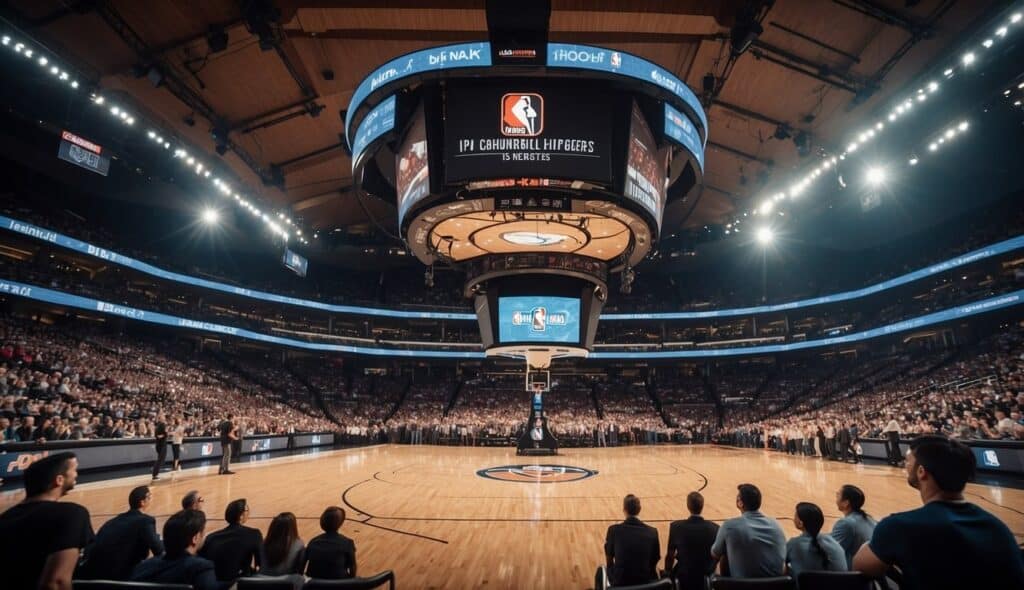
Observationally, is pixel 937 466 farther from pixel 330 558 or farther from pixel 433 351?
pixel 433 351

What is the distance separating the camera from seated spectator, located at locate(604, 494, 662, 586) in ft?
12.7

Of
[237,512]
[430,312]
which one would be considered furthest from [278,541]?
[430,312]

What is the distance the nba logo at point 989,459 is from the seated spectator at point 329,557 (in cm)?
1658

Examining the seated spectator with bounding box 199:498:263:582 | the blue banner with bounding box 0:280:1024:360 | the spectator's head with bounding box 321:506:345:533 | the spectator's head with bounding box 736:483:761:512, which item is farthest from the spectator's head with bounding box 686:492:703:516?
the blue banner with bounding box 0:280:1024:360

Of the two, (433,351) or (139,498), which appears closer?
(139,498)

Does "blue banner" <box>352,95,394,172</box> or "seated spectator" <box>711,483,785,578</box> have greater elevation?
"blue banner" <box>352,95,394,172</box>

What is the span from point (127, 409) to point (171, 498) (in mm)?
11534

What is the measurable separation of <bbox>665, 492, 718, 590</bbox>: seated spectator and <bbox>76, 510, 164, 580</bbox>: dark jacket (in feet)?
13.1

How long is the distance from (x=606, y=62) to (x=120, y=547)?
887 cm

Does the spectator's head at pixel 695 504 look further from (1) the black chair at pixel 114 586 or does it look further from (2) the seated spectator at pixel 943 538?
(1) the black chair at pixel 114 586

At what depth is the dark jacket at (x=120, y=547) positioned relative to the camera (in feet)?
10.8

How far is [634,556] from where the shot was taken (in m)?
3.91

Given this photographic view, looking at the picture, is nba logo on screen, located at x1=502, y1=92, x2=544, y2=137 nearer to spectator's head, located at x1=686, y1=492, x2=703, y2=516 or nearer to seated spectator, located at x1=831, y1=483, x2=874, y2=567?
spectator's head, located at x1=686, y1=492, x2=703, y2=516

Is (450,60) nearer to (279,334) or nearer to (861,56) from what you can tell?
(861,56)
